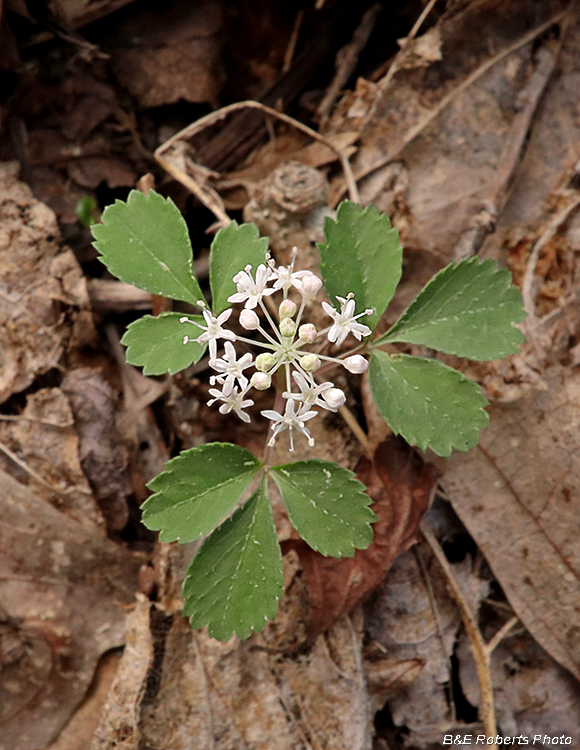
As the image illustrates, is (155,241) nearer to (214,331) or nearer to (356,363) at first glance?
(214,331)

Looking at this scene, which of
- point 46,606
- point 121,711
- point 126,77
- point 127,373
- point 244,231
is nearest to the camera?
point 244,231

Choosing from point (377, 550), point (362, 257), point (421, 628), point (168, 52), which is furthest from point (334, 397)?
point (168, 52)

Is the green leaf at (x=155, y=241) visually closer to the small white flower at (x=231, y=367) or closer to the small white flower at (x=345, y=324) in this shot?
the small white flower at (x=231, y=367)

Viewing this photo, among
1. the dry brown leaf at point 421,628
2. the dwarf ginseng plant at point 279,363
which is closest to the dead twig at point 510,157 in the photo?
the dwarf ginseng plant at point 279,363

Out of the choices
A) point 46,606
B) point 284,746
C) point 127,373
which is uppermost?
point 127,373

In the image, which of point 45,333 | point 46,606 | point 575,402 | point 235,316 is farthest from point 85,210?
point 575,402

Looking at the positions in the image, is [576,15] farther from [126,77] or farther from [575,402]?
[126,77]

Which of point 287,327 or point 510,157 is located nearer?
point 287,327
